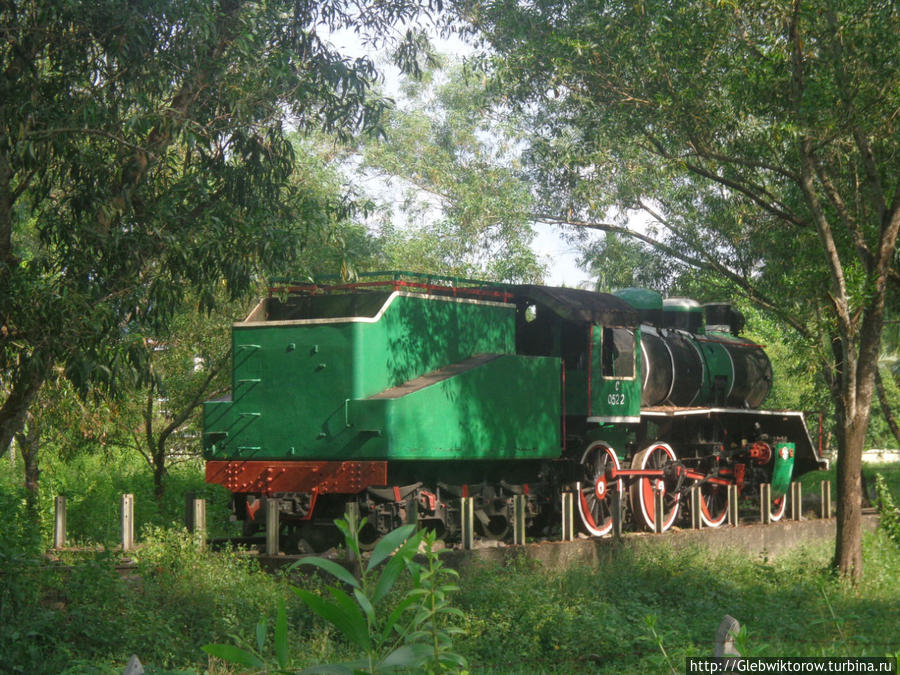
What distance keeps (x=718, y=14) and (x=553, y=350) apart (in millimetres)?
4643

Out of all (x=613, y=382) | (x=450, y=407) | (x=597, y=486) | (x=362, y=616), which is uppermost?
(x=613, y=382)

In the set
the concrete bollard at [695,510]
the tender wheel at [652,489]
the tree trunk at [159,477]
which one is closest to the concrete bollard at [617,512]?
the tender wheel at [652,489]

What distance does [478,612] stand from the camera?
30.2ft

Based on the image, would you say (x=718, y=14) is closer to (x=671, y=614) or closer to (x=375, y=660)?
(x=671, y=614)

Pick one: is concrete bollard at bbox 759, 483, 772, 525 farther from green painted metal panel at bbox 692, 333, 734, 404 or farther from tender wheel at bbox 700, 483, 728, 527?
green painted metal panel at bbox 692, 333, 734, 404

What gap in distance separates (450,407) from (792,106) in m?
5.19

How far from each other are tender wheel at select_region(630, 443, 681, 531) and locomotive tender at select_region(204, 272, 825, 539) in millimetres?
30

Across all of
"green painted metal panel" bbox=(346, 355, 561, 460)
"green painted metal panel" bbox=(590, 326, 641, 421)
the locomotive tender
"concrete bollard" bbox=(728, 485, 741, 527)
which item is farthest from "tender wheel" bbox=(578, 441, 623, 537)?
"concrete bollard" bbox=(728, 485, 741, 527)

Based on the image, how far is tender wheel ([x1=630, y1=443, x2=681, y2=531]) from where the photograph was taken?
1398 centimetres

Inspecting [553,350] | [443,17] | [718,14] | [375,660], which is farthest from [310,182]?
[375,660]

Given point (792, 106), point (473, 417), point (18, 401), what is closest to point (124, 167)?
point (18, 401)

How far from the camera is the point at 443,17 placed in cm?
1450

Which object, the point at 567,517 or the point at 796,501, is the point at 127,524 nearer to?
the point at 567,517

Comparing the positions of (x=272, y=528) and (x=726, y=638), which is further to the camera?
(x=272, y=528)
